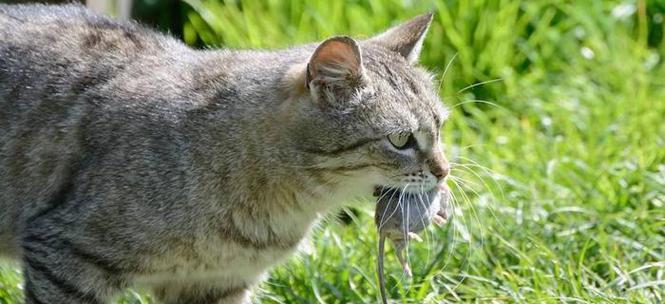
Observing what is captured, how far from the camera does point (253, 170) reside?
4070 millimetres

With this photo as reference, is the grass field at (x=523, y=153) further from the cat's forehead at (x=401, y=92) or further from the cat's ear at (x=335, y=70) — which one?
the cat's ear at (x=335, y=70)

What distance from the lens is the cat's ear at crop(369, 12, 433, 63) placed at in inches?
167

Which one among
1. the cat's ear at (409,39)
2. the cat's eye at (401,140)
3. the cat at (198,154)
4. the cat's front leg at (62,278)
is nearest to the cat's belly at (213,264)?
the cat at (198,154)

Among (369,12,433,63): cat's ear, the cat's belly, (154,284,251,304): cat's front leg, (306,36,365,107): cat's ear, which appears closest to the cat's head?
(306,36,365,107): cat's ear

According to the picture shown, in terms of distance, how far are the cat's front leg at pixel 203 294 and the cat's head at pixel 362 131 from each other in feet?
2.16

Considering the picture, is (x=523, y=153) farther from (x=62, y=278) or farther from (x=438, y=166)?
(x=62, y=278)

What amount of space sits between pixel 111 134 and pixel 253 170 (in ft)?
1.49

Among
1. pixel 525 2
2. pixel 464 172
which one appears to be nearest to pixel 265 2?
pixel 525 2

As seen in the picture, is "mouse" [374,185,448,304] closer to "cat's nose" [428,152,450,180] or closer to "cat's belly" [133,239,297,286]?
"cat's nose" [428,152,450,180]

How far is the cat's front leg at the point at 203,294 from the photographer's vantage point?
441 cm

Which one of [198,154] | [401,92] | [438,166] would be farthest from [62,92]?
[438,166]

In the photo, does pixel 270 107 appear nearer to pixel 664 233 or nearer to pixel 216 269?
pixel 216 269

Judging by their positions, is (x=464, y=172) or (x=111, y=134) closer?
(x=111, y=134)

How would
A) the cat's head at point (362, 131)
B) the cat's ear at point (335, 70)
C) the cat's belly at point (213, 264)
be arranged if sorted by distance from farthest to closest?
the cat's belly at point (213, 264) < the cat's head at point (362, 131) < the cat's ear at point (335, 70)
